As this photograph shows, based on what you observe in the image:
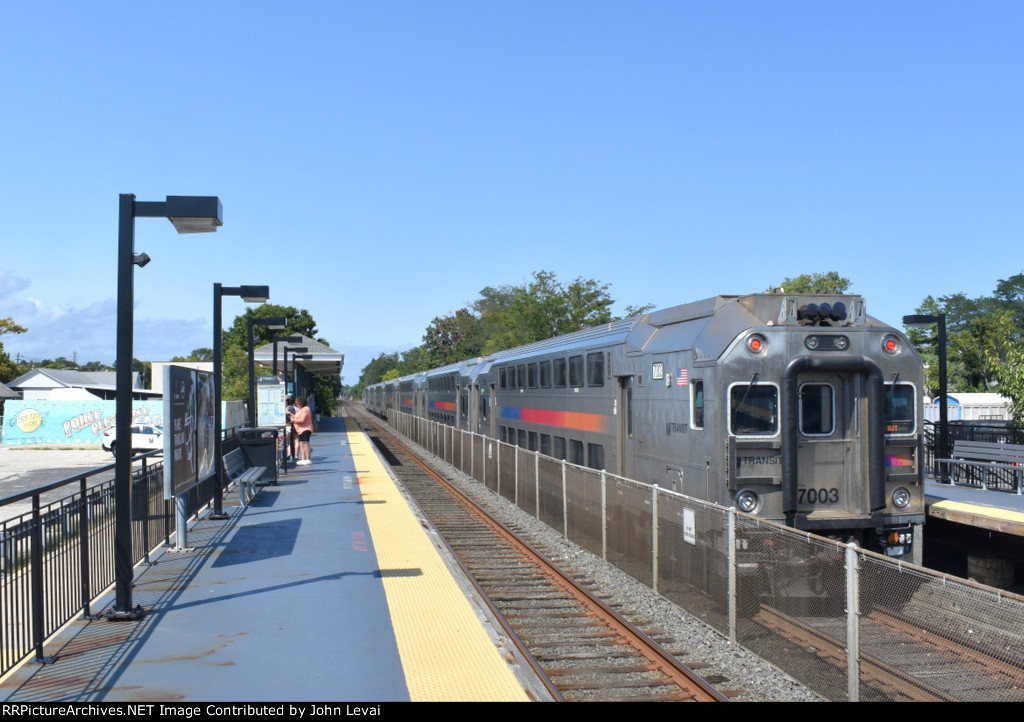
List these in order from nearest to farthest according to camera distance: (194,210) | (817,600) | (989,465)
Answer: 1. (817,600)
2. (194,210)
3. (989,465)

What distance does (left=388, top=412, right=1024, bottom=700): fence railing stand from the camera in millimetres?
5539

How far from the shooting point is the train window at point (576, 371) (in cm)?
1578

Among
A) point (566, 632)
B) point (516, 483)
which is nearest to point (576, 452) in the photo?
point (516, 483)

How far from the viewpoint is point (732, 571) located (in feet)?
26.0

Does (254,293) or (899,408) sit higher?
(254,293)

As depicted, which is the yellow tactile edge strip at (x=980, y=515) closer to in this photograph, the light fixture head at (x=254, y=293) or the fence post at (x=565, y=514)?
the fence post at (x=565, y=514)

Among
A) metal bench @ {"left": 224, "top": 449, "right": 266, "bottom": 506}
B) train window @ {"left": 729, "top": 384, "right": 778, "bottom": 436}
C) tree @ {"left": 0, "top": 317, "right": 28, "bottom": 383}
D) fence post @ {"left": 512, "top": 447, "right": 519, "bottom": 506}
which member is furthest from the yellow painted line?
tree @ {"left": 0, "top": 317, "right": 28, "bottom": 383}

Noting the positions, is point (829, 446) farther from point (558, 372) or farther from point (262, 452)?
point (262, 452)

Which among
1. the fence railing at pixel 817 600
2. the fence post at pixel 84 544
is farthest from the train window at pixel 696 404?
the fence post at pixel 84 544

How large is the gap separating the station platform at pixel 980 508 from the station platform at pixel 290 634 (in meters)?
6.78

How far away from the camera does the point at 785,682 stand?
7.14m

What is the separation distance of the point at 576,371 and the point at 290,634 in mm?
9374

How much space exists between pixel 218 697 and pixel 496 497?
14924 mm

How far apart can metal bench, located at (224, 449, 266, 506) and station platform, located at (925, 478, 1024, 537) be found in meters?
11.6
